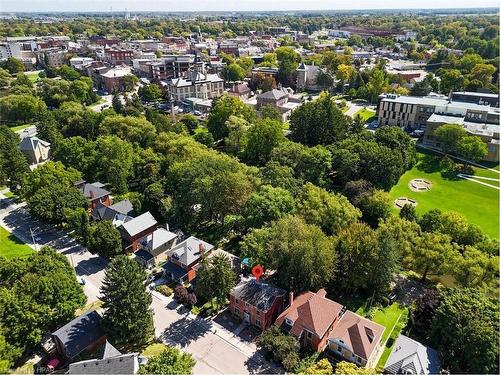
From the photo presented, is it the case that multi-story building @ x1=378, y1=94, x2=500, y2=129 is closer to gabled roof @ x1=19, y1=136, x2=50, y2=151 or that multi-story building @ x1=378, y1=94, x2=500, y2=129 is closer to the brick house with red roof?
the brick house with red roof

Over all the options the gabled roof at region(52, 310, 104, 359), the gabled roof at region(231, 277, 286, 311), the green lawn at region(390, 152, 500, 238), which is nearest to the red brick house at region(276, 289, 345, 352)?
the gabled roof at region(231, 277, 286, 311)

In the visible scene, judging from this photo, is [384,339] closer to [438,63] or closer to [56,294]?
[56,294]

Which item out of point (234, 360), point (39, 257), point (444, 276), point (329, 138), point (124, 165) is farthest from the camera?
point (329, 138)

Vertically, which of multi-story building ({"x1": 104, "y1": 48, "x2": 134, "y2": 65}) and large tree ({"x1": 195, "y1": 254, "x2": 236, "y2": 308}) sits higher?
multi-story building ({"x1": 104, "y1": 48, "x2": 134, "y2": 65})

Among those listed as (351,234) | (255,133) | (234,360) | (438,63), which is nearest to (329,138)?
(255,133)

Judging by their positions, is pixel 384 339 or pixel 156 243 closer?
pixel 384 339
